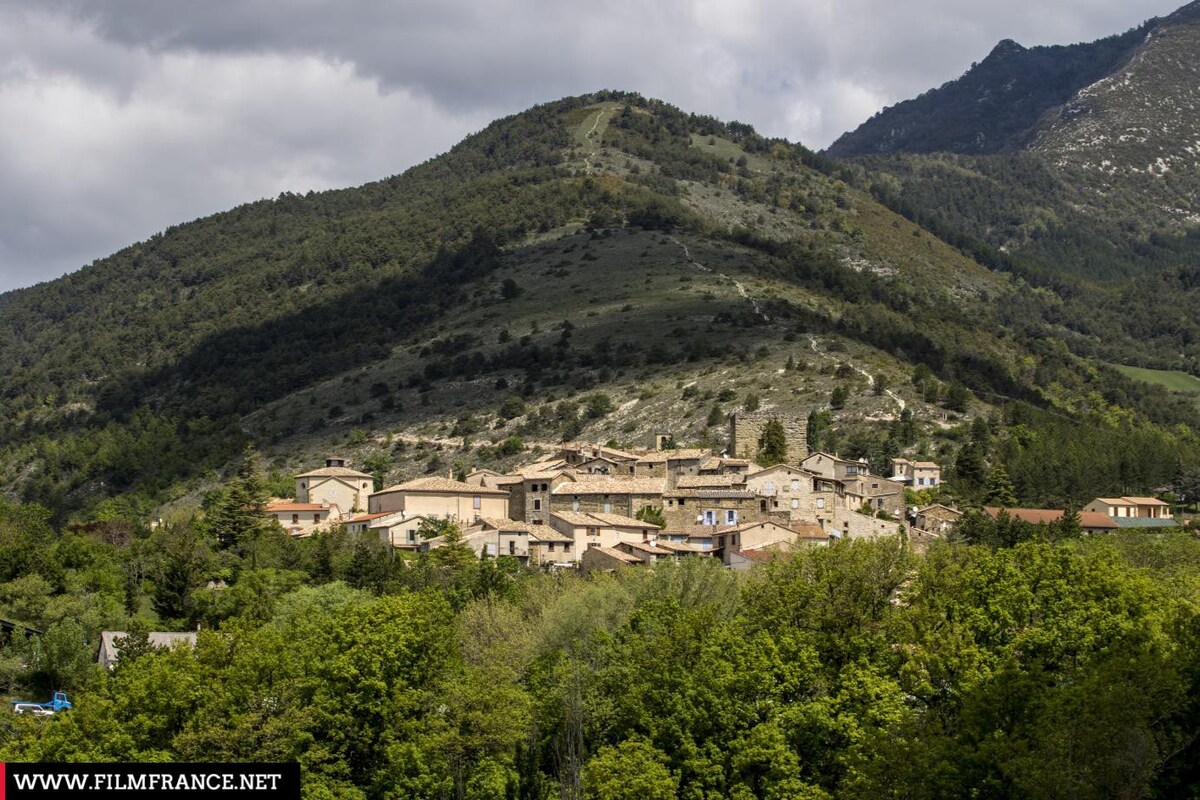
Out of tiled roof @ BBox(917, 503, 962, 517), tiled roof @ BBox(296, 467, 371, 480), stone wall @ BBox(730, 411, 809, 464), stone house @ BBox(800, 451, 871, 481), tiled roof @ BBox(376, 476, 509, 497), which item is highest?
stone wall @ BBox(730, 411, 809, 464)

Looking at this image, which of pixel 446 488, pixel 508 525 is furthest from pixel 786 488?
pixel 446 488

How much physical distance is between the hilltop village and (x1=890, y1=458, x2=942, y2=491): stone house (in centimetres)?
9

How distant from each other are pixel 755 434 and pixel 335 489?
31819mm

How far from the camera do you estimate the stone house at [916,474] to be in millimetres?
107812

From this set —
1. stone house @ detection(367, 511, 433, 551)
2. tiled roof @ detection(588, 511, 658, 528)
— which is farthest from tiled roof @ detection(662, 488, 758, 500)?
stone house @ detection(367, 511, 433, 551)

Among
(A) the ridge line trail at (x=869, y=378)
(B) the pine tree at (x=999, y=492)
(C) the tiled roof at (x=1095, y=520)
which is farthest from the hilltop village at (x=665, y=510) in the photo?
(A) the ridge line trail at (x=869, y=378)

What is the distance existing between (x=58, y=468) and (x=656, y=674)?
144 metres

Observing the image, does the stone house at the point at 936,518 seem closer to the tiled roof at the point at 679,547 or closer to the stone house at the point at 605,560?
the tiled roof at the point at 679,547

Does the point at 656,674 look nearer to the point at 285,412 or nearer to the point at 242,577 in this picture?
the point at 242,577

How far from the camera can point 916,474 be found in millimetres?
108125

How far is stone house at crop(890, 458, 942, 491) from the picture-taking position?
107812mm

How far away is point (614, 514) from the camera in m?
88.9

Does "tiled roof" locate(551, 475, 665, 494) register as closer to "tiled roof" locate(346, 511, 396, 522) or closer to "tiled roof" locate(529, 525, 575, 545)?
"tiled roof" locate(529, 525, 575, 545)

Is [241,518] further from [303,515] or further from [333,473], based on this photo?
[333,473]
